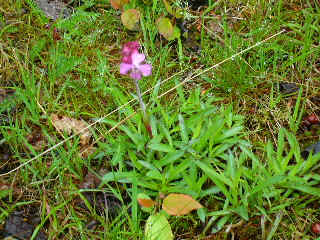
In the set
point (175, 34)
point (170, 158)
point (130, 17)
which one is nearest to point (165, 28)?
point (175, 34)

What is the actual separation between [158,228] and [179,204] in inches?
5.5

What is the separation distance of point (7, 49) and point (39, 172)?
0.88 meters

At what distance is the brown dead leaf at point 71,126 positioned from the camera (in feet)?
6.27

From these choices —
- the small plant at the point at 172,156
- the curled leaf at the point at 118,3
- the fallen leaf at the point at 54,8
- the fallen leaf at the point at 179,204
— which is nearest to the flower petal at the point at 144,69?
the small plant at the point at 172,156

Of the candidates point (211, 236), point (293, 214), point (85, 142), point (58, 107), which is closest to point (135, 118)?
point (85, 142)

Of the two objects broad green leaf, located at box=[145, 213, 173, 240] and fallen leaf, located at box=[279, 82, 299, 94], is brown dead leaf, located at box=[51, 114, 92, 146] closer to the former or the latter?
broad green leaf, located at box=[145, 213, 173, 240]

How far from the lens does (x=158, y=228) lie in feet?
5.03

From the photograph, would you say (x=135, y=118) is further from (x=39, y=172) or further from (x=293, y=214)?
(x=293, y=214)

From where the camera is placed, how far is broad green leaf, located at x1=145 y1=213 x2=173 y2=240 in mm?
1519

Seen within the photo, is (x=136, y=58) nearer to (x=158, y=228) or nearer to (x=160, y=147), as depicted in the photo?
(x=160, y=147)

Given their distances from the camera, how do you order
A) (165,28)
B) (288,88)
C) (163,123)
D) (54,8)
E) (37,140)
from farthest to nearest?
1. (54,8)
2. (165,28)
3. (288,88)
4. (37,140)
5. (163,123)

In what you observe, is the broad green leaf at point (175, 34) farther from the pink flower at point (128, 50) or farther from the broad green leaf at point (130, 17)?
the pink flower at point (128, 50)

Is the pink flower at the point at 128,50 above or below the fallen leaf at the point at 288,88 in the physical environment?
above

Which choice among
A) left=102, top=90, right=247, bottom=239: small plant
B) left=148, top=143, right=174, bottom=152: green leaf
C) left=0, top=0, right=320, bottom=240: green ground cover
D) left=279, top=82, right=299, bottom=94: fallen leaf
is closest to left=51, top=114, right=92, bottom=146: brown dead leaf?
left=0, top=0, right=320, bottom=240: green ground cover
